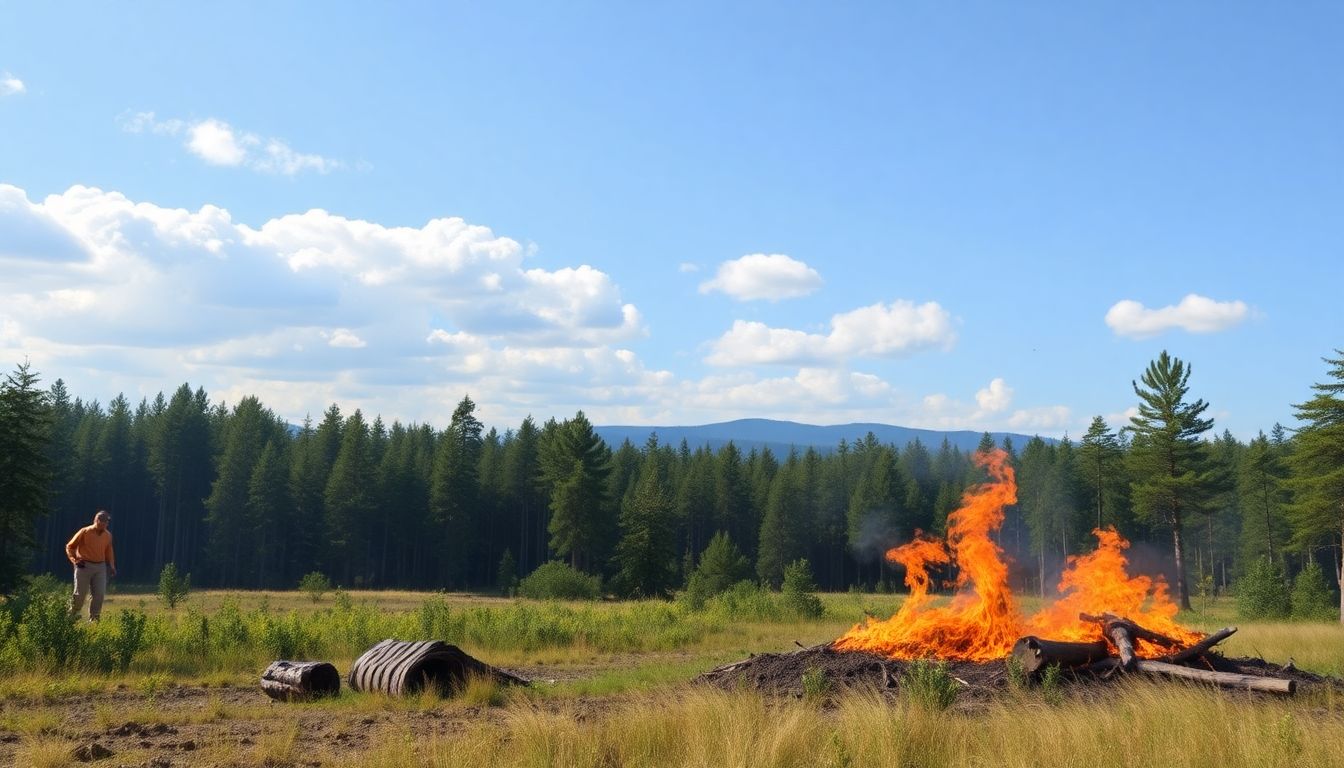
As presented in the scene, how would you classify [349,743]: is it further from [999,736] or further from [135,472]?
[135,472]

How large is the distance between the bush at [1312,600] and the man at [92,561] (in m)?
36.0

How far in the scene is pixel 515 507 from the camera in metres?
83.4

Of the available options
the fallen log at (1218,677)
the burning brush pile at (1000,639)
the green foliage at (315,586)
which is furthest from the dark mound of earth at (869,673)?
the green foliage at (315,586)

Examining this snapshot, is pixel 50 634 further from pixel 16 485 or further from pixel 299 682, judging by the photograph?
pixel 16 485

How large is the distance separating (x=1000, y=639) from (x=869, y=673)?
3.03 m

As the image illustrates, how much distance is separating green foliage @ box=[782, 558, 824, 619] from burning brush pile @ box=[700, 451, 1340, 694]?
13.8 meters

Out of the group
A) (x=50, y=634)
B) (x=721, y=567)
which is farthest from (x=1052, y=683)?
(x=721, y=567)

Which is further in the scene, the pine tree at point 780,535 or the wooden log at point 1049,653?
the pine tree at point 780,535

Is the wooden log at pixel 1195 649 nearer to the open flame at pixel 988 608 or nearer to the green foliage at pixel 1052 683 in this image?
the open flame at pixel 988 608

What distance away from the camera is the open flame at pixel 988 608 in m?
14.9

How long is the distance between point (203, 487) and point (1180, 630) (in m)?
79.8

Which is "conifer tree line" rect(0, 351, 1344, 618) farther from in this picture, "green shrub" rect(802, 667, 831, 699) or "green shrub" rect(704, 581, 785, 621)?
"green shrub" rect(802, 667, 831, 699)

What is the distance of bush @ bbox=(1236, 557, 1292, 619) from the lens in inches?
1344

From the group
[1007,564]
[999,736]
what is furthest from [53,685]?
[1007,564]
